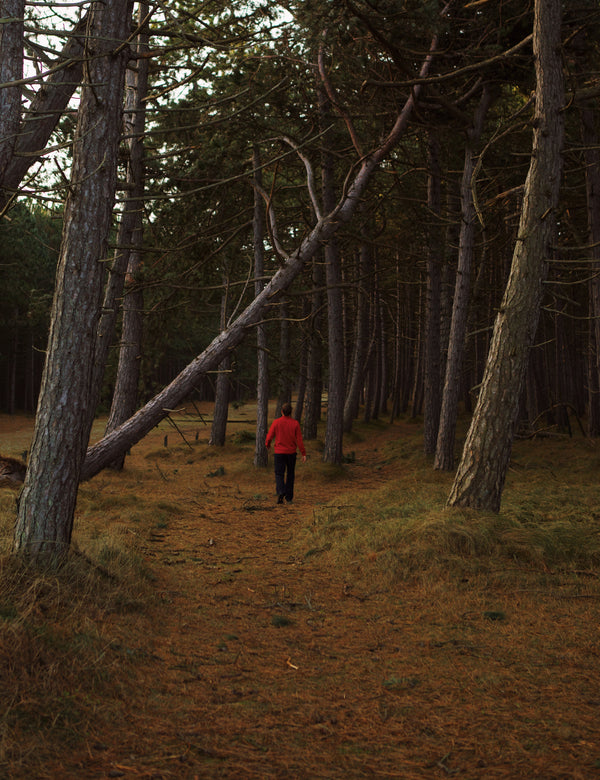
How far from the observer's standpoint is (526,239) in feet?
29.6

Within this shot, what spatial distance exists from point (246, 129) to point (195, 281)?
3.87 metres

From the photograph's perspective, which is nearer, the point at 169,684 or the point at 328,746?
the point at 328,746

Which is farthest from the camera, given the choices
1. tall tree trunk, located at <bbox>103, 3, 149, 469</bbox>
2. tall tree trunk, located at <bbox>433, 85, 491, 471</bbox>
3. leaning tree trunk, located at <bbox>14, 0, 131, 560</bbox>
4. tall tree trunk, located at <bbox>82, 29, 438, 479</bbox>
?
tall tree trunk, located at <bbox>433, 85, 491, 471</bbox>

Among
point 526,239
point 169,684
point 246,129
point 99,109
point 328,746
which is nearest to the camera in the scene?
point 328,746

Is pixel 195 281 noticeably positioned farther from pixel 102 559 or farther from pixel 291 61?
pixel 102 559

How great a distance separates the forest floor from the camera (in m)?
3.49

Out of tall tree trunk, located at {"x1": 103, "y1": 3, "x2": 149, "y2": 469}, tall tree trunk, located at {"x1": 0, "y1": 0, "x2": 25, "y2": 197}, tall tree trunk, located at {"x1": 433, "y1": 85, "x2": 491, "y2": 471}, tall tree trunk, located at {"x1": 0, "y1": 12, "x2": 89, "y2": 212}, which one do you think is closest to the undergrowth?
tall tree trunk, located at {"x1": 0, "y1": 12, "x2": 89, "y2": 212}

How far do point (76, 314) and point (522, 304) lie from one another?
6181 mm

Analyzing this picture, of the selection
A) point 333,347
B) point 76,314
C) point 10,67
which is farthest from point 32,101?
point 333,347

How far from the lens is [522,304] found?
8.96 metres

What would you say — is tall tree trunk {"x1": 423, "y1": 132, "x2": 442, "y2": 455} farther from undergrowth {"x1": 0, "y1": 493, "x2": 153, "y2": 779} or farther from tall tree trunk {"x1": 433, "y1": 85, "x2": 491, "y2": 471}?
undergrowth {"x1": 0, "y1": 493, "x2": 153, "y2": 779}

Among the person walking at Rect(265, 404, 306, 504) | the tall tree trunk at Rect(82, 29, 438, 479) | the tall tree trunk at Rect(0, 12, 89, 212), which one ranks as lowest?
the person walking at Rect(265, 404, 306, 504)

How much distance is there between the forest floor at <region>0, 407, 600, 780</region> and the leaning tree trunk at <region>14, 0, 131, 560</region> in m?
0.67

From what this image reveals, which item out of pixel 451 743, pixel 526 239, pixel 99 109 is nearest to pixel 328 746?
pixel 451 743
